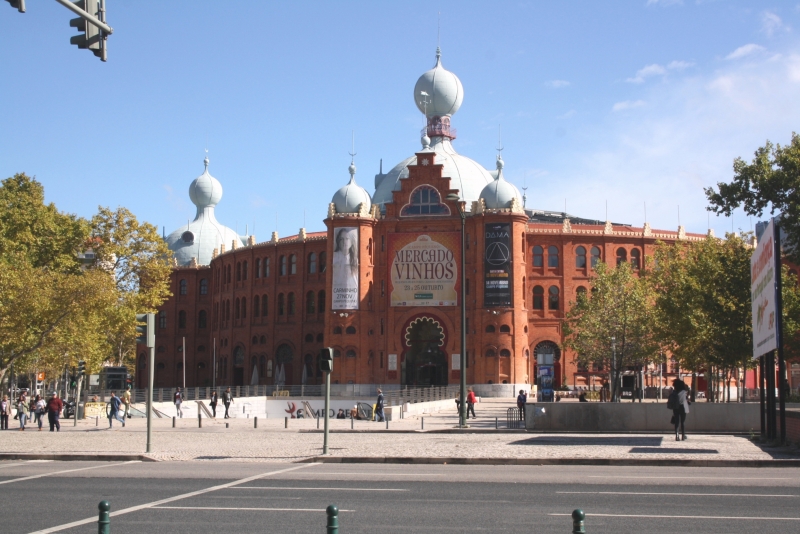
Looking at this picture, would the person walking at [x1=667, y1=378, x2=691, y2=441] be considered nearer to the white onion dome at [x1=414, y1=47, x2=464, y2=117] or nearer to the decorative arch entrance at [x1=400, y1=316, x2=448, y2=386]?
the decorative arch entrance at [x1=400, y1=316, x2=448, y2=386]

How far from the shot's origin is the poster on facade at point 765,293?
2381 cm

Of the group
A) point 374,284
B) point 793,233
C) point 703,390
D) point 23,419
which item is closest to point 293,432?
point 23,419

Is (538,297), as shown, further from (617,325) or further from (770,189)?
(770,189)

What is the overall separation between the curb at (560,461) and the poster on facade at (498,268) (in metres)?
46.5

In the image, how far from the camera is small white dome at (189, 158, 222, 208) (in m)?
101

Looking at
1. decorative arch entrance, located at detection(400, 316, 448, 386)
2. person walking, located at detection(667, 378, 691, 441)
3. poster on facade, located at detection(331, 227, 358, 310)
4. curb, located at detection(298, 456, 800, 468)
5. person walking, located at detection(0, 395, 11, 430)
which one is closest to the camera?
curb, located at detection(298, 456, 800, 468)

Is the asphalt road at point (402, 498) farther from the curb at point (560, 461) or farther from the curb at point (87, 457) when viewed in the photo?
the curb at point (87, 457)

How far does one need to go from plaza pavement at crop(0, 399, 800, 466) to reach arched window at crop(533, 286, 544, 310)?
40.3 meters

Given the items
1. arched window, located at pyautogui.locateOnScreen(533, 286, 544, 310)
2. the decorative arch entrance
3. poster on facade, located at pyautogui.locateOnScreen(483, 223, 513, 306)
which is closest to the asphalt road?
poster on facade, located at pyautogui.locateOnScreen(483, 223, 513, 306)

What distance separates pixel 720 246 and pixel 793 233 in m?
15.8

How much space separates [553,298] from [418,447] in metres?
50.2

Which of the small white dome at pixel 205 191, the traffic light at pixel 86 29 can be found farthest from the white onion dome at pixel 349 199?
the traffic light at pixel 86 29

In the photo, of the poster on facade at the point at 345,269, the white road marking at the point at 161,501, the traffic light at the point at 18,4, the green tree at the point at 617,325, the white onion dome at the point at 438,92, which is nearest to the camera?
the traffic light at the point at 18,4

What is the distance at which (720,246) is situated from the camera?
173 ft
